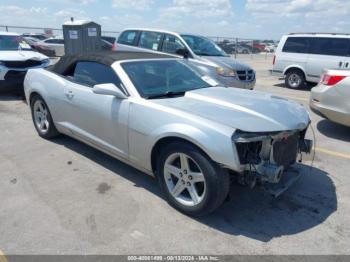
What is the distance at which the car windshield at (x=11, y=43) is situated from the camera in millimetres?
9484

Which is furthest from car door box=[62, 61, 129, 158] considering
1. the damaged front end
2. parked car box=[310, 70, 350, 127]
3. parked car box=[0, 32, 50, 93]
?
parked car box=[0, 32, 50, 93]

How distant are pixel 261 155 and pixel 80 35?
37.2 feet

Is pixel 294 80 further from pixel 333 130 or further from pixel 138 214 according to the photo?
pixel 138 214

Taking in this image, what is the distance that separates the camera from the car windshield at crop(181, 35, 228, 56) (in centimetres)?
930

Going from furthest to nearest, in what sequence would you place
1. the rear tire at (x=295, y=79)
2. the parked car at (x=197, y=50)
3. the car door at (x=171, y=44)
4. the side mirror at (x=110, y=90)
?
the rear tire at (x=295, y=79) → the car door at (x=171, y=44) → the parked car at (x=197, y=50) → the side mirror at (x=110, y=90)

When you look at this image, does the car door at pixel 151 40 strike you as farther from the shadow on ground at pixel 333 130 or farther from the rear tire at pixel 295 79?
the rear tire at pixel 295 79

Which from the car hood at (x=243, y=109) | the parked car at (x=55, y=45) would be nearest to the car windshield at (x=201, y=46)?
the car hood at (x=243, y=109)

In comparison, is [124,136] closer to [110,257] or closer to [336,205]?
[110,257]

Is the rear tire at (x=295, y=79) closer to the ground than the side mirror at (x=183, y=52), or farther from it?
closer to the ground

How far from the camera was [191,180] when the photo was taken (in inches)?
128

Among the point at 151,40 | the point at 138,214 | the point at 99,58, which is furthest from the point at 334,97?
the point at 151,40

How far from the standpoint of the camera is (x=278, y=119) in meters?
3.26

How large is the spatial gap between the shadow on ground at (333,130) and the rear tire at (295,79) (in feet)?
16.2

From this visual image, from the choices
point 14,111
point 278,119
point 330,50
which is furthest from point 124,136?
point 330,50
